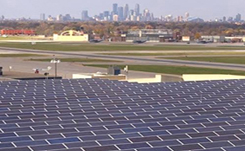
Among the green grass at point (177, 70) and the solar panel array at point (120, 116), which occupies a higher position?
the solar panel array at point (120, 116)

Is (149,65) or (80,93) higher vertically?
(80,93)

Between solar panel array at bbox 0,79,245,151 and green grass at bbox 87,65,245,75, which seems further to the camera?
green grass at bbox 87,65,245,75

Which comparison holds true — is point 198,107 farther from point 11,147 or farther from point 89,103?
point 11,147

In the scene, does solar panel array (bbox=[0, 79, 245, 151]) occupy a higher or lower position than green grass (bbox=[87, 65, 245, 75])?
higher

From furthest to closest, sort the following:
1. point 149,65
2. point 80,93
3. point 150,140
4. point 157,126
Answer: point 149,65 → point 80,93 → point 157,126 → point 150,140

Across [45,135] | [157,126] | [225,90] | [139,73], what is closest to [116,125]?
[157,126]

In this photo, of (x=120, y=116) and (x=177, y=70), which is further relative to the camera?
(x=177, y=70)

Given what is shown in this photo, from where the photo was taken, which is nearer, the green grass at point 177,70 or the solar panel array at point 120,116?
the solar panel array at point 120,116

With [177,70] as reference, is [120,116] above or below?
above
